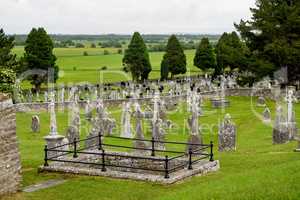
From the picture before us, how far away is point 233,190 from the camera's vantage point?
45.4ft

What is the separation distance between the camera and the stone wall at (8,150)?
15.1 meters

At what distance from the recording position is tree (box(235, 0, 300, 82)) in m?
51.6

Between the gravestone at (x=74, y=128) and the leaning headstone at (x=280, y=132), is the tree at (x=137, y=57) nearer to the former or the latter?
the gravestone at (x=74, y=128)

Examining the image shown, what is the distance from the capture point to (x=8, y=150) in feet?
50.2

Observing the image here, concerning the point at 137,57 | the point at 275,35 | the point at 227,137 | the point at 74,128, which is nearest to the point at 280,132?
the point at 227,137

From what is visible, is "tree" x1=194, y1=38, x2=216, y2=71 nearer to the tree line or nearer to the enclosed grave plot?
the tree line

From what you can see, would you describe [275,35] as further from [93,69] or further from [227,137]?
[93,69]

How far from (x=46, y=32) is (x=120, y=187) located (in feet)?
146

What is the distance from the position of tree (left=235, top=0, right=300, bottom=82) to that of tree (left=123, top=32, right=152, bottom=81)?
1789 centimetres

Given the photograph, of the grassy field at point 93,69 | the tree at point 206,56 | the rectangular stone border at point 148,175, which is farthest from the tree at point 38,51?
the rectangular stone border at point 148,175

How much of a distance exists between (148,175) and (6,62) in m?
24.2

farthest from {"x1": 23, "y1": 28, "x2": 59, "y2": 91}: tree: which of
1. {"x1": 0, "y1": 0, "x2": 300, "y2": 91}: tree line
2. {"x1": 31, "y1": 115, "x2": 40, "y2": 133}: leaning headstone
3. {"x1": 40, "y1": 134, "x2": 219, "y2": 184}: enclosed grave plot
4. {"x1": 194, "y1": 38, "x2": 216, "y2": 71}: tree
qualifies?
{"x1": 40, "y1": 134, "x2": 219, "y2": 184}: enclosed grave plot

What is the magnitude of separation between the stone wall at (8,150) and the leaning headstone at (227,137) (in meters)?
12.2

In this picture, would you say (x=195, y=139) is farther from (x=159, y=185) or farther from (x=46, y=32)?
(x=46, y=32)
